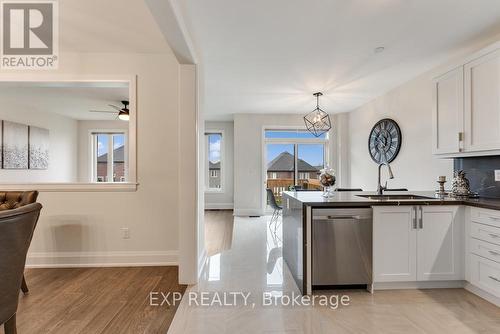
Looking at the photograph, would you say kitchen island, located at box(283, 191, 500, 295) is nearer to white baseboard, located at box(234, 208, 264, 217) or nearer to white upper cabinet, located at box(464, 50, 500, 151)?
white upper cabinet, located at box(464, 50, 500, 151)

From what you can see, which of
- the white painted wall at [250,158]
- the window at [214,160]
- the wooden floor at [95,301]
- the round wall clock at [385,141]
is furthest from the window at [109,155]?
the round wall clock at [385,141]

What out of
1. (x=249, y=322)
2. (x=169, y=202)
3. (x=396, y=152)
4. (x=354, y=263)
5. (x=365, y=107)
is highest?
(x=365, y=107)

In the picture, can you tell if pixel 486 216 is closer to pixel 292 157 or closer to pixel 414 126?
pixel 414 126

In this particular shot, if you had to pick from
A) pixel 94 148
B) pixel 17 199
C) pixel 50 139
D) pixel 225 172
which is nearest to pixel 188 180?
pixel 17 199

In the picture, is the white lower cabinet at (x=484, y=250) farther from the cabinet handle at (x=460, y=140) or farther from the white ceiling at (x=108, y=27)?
the white ceiling at (x=108, y=27)

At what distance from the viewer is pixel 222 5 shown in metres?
2.20

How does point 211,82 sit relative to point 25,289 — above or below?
above

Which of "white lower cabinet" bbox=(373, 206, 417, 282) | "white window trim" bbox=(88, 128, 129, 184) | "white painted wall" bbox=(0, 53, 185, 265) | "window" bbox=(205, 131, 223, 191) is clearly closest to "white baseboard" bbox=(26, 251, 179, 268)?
"white painted wall" bbox=(0, 53, 185, 265)

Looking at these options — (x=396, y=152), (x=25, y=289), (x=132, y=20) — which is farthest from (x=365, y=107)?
(x=25, y=289)

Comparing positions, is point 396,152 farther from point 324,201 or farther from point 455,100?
point 324,201

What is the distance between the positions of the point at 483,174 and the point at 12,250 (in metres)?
4.16

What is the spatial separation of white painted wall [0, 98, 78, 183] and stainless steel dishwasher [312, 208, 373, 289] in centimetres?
538

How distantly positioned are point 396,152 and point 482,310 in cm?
277

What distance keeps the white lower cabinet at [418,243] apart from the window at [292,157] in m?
4.24
